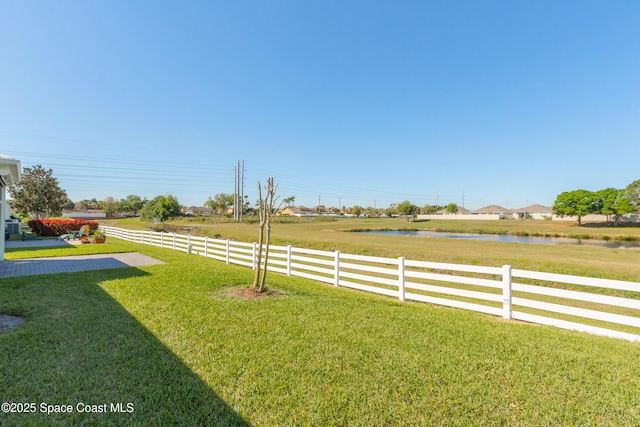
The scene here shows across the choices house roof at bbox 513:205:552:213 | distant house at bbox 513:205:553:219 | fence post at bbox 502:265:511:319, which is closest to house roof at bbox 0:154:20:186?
fence post at bbox 502:265:511:319

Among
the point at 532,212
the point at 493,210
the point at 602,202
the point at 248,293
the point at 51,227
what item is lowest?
the point at 248,293

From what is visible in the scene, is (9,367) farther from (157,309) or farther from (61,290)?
(61,290)

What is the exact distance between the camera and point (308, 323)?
14.8ft

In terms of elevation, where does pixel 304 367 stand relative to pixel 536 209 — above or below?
below

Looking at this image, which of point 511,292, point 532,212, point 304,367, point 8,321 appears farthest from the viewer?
point 532,212

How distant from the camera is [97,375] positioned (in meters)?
2.91

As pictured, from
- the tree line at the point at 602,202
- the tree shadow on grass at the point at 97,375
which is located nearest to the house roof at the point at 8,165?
the tree shadow on grass at the point at 97,375

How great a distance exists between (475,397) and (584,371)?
151 centimetres

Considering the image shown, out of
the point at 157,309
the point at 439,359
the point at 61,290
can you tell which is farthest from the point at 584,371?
the point at 61,290

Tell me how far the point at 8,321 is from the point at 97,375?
295 centimetres

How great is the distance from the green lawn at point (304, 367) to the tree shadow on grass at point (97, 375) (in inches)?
0.6

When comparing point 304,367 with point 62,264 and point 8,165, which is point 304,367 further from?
point 62,264

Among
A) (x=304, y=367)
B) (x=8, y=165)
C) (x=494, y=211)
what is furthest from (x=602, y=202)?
(x=8, y=165)

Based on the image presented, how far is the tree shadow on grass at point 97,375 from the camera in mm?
2365
